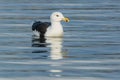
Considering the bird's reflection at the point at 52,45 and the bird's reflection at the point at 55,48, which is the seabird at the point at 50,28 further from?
the bird's reflection at the point at 55,48

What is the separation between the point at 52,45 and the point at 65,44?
421 mm

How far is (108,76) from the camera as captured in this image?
1875cm

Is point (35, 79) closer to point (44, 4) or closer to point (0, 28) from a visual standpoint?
point (0, 28)

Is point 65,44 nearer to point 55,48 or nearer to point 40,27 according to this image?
point 55,48

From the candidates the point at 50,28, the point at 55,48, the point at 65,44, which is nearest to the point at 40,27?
the point at 50,28

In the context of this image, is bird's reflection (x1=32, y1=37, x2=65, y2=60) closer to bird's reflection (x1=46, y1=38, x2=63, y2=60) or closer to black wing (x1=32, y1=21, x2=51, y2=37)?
bird's reflection (x1=46, y1=38, x2=63, y2=60)

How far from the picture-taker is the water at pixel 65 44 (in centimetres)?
1955

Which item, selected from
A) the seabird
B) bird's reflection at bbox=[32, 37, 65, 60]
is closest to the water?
bird's reflection at bbox=[32, 37, 65, 60]

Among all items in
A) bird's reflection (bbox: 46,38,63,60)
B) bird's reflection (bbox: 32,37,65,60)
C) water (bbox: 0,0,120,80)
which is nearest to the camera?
water (bbox: 0,0,120,80)

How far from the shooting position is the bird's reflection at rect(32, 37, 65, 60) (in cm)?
2289

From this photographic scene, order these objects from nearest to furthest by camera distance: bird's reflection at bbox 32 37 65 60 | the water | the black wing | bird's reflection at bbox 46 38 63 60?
1. the water
2. bird's reflection at bbox 46 38 63 60
3. bird's reflection at bbox 32 37 65 60
4. the black wing

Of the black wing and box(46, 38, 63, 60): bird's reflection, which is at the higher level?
the black wing

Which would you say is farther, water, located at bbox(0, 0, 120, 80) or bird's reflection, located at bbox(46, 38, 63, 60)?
bird's reflection, located at bbox(46, 38, 63, 60)

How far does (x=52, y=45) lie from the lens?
84.1 ft
